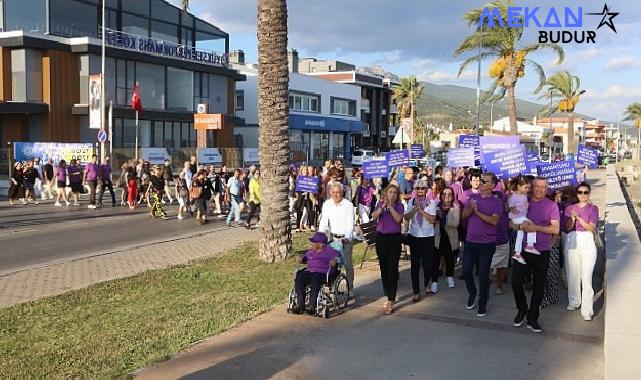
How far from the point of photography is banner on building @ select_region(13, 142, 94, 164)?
28266 mm

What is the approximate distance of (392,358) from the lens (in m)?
5.90

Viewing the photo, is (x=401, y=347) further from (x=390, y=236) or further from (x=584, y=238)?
(x=584, y=238)

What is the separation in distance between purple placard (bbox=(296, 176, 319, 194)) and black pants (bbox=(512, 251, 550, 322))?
8.78 m

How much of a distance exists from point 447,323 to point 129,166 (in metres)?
16.4

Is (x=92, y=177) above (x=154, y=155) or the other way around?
the other way around

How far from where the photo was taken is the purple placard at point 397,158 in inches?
618

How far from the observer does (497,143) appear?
41.9 feet

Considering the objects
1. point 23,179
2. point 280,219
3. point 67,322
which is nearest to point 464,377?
point 67,322

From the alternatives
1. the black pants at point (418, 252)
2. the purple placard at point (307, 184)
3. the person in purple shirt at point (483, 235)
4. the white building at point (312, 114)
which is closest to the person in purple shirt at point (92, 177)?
the purple placard at point (307, 184)

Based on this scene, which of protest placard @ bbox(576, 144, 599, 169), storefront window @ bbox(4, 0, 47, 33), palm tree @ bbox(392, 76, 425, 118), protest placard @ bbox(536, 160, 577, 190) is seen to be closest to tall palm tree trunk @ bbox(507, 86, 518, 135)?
protest placard @ bbox(576, 144, 599, 169)

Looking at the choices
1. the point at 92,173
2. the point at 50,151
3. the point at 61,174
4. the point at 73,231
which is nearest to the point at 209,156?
the point at 50,151

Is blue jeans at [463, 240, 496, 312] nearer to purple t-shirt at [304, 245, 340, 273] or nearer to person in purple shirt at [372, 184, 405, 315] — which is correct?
person in purple shirt at [372, 184, 405, 315]

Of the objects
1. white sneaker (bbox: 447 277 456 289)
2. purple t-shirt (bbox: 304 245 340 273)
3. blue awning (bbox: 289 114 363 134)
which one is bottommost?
white sneaker (bbox: 447 277 456 289)

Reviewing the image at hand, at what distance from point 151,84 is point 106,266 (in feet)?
104
